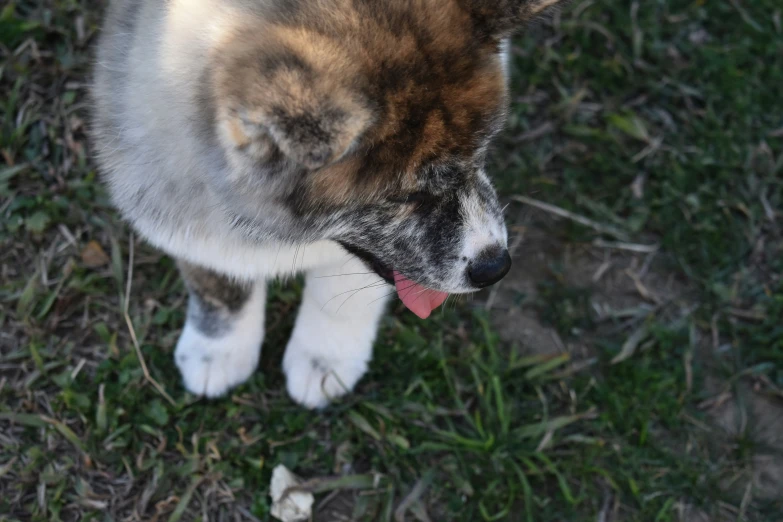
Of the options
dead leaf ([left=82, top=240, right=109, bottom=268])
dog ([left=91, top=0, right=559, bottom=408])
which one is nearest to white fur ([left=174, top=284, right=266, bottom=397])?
dog ([left=91, top=0, right=559, bottom=408])

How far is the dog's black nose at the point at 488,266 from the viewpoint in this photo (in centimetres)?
215

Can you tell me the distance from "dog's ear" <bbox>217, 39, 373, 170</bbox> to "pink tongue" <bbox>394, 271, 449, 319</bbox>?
2.48 feet

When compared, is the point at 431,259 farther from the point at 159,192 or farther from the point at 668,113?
the point at 668,113

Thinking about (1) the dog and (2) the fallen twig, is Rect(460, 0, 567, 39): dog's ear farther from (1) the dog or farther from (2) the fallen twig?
(2) the fallen twig

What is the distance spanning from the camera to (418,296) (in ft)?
7.97

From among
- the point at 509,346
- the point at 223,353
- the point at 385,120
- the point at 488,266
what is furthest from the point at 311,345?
the point at 385,120

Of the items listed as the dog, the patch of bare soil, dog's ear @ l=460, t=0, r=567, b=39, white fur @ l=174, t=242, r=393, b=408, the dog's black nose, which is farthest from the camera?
the patch of bare soil

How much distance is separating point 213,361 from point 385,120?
4.48 ft

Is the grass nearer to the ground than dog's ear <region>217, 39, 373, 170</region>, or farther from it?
nearer to the ground

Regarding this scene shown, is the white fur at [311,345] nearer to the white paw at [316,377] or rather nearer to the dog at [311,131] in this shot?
the white paw at [316,377]

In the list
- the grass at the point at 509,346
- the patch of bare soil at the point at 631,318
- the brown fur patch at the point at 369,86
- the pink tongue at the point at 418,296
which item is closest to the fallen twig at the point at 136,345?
the grass at the point at 509,346

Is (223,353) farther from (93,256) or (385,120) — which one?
(385,120)

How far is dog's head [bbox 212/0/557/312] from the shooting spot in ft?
5.16

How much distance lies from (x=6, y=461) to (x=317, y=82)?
1897mm
